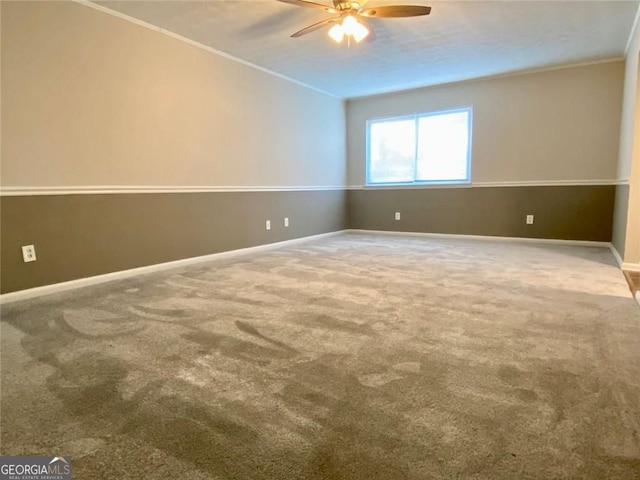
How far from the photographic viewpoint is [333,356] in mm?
1734

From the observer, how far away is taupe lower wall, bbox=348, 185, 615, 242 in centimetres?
472

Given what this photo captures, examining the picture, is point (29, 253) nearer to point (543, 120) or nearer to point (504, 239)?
point (504, 239)

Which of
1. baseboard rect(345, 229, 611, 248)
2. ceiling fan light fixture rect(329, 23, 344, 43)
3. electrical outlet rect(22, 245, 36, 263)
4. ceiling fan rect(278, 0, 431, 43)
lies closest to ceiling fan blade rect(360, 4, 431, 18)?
ceiling fan rect(278, 0, 431, 43)

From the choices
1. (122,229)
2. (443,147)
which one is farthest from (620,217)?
(122,229)

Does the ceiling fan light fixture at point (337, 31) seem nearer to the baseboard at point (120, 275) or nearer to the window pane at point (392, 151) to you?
the baseboard at point (120, 275)

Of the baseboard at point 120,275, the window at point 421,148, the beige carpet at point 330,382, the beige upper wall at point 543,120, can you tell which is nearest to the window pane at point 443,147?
the window at point 421,148

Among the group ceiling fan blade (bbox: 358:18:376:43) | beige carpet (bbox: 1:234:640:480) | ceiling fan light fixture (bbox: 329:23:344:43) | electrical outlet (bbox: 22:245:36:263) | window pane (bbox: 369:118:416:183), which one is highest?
ceiling fan blade (bbox: 358:18:376:43)

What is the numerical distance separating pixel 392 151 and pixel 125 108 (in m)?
4.13

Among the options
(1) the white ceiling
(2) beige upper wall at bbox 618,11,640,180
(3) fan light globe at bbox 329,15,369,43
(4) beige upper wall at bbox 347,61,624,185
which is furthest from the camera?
(4) beige upper wall at bbox 347,61,624,185

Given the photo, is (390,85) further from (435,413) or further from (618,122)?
(435,413)

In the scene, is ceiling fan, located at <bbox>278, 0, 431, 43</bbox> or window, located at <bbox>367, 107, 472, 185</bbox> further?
window, located at <bbox>367, 107, 472, 185</bbox>

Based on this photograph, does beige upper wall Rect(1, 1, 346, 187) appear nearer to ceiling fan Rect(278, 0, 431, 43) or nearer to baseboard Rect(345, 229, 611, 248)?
ceiling fan Rect(278, 0, 431, 43)

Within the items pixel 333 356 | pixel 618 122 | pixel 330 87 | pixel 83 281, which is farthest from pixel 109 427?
pixel 618 122

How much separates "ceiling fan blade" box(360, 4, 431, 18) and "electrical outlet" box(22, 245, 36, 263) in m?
3.06
